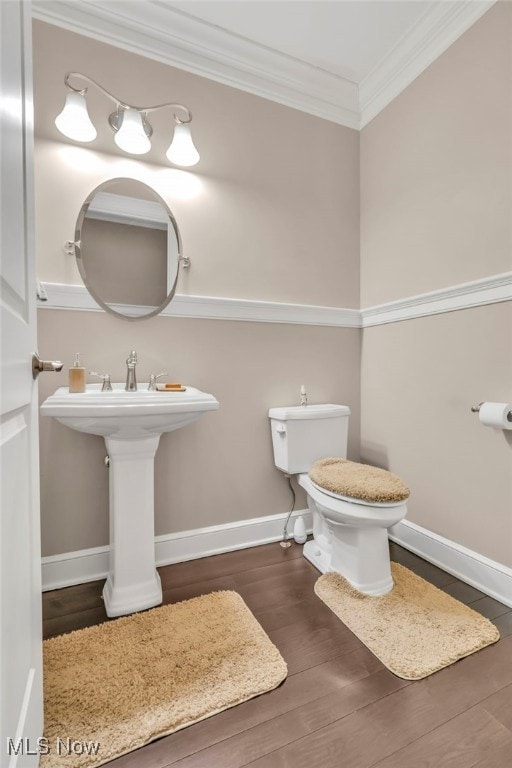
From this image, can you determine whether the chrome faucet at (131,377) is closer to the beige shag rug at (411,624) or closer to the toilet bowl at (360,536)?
the toilet bowl at (360,536)

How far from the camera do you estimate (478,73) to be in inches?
59.3

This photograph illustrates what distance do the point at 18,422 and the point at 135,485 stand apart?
78cm

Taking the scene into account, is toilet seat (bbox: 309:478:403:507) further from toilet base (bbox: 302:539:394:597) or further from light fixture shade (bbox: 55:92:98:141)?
light fixture shade (bbox: 55:92:98:141)

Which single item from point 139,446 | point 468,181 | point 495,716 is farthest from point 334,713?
point 468,181

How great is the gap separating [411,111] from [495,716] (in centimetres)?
244

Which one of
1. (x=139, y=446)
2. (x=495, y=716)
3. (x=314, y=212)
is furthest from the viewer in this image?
(x=314, y=212)

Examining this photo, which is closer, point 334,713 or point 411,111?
point 334,713

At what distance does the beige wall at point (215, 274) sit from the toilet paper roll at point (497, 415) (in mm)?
809

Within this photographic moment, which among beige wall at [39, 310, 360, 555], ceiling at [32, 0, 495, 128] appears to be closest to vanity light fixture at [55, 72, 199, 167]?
ceiling at [32, 0, 495, 128]

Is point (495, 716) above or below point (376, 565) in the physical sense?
below

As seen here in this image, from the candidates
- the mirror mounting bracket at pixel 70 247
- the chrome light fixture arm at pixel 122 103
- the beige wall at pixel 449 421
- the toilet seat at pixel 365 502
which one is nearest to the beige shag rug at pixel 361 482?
the toilet seat at pixel 365 502

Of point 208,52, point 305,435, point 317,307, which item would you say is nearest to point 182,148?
point 208,52

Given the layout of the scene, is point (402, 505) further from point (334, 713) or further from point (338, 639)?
point (334, 713)

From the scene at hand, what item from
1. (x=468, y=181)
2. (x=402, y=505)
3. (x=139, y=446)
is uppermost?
(x=468, y=181)
